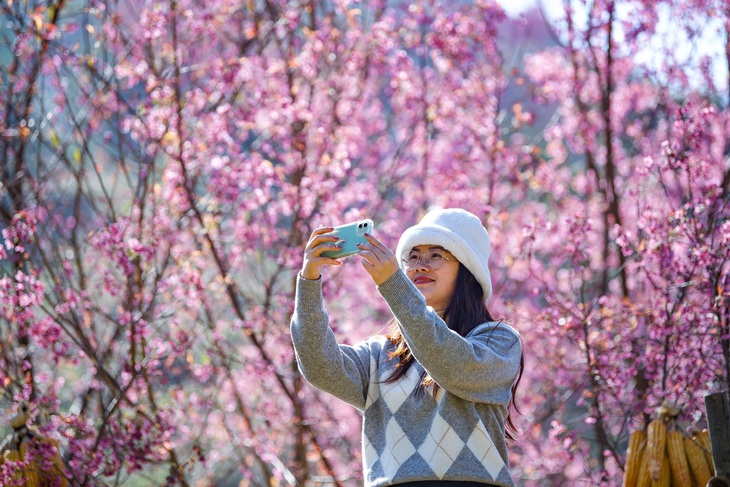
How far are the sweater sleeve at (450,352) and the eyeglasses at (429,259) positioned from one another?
266 millimetres

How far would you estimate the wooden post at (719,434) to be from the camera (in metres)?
2.74

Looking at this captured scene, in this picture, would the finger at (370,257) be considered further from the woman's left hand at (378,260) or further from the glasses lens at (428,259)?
the glasses lens at (428,259)

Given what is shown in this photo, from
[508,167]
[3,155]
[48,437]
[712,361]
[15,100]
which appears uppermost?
[508,167]

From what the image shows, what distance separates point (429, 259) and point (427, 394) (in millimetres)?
423

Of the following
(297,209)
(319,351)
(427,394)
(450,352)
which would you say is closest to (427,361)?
(450,352)

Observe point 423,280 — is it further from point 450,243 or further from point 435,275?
point 450,243

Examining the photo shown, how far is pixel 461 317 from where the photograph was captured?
2691mm

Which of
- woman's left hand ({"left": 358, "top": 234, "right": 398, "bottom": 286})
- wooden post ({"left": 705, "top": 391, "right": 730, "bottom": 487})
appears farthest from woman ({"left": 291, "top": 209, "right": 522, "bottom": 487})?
wooden post ({"left": 705, "top": 391, "right": 730, "bottom": 487})

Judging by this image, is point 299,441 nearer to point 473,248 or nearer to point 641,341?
point 641,341

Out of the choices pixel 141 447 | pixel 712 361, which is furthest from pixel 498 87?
pixel 141 447

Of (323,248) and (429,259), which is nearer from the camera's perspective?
(323,248)

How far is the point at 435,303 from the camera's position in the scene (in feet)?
8.98

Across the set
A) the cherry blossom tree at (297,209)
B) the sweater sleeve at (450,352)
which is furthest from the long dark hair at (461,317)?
the cherry blossom tree at (297,209)

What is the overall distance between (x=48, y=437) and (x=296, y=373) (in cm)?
191
